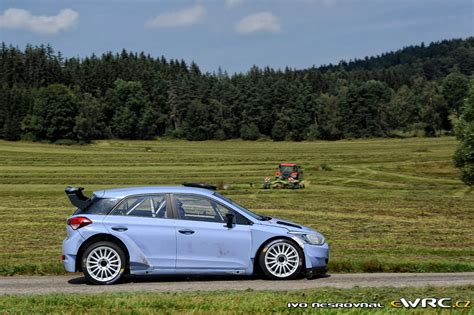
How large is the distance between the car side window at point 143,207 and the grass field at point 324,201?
7.87 ft

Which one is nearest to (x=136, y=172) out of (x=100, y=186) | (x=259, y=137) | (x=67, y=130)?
(x=100, y=186)

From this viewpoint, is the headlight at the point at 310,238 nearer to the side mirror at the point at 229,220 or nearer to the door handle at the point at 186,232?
the side mirror at the point at 229,220

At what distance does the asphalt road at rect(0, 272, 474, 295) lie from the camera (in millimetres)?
10164

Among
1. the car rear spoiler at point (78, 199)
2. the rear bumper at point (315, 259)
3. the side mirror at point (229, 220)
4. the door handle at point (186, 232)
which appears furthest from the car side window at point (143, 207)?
the rear bumper at point (315, 259)

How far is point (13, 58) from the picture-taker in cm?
16238

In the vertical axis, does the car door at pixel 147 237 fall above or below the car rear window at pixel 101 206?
below

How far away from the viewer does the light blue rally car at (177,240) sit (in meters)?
10.9

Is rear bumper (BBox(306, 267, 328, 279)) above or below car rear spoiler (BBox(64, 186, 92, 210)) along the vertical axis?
below

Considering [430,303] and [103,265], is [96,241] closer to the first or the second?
[103,265]

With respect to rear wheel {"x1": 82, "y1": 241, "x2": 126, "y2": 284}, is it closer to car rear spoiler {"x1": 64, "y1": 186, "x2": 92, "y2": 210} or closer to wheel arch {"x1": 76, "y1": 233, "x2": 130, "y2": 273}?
wheel arch {"x1": 76, "y1": 233, "x2": 130, "y2": 273}

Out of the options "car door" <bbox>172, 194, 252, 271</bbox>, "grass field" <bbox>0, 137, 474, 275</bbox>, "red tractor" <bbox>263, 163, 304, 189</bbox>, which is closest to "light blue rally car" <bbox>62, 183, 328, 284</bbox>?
"car door" <bbox>172, 194, 252, 271</bbox>

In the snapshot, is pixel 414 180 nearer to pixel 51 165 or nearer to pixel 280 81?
pixel 51 165

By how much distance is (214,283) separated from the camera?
1079 cm

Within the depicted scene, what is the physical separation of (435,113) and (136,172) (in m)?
98.3
